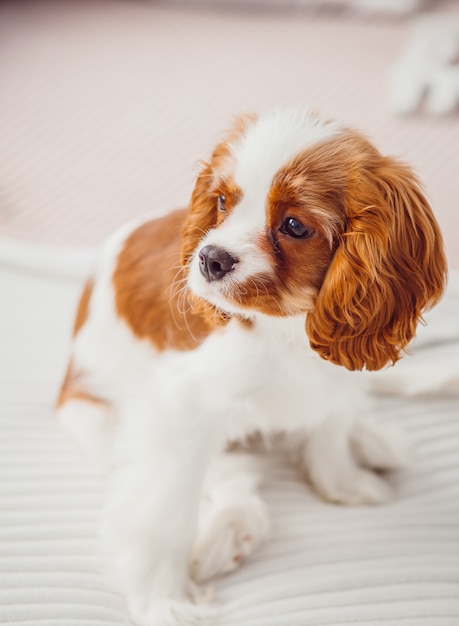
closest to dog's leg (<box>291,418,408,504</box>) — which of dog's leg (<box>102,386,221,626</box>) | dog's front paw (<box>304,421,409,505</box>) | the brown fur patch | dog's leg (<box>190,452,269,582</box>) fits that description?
dog's front paw (<box>304,421,409,505</box>)

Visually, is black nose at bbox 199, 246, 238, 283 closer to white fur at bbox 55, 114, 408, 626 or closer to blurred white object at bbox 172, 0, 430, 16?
white fur at bbox 55, 114, 408, 626

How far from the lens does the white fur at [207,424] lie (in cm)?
118

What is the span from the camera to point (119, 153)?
228 cm

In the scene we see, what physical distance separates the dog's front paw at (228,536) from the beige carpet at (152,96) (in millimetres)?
856

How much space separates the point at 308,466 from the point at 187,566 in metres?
0.32

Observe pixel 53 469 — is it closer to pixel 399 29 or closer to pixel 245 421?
pixel 245 421

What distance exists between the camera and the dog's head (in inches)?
41.1

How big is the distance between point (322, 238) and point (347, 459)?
2.04 ft

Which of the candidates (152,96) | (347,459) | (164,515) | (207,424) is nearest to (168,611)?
→ (164,515)

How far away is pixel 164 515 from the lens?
4.35 feet

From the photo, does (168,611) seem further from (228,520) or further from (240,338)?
(240,338)

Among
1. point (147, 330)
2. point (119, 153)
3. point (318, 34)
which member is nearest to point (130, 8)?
point (318, 34)

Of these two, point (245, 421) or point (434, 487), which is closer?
point (245, 421)

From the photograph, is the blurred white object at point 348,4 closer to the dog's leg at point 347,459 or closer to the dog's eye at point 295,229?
the dog's leg at point 347,459
